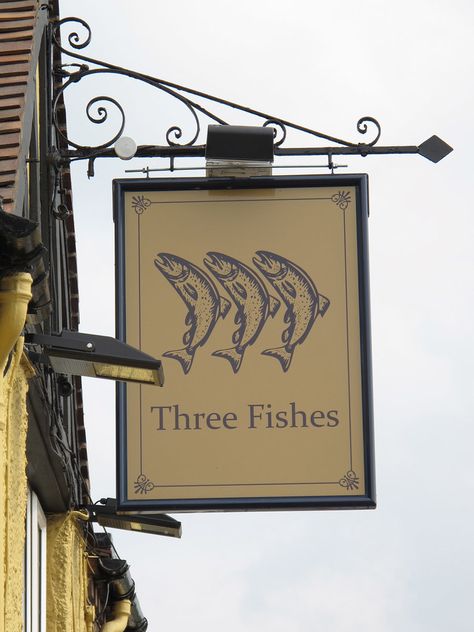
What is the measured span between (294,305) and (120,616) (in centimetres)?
A: 587

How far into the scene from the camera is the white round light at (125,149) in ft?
29.4

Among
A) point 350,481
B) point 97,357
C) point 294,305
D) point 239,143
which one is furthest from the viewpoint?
point 239,143

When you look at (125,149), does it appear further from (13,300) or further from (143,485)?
(13,300)

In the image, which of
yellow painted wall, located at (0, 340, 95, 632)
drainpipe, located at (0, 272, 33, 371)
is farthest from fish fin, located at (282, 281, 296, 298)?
drainpipe, located at (0, 272, 33, 371)

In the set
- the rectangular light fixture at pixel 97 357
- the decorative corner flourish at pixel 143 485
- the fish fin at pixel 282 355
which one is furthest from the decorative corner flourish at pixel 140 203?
the decorative corner flourish at pixel 143 485

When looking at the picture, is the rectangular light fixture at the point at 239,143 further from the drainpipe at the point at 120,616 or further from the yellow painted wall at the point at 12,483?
the drainpipe at the point at 120,616

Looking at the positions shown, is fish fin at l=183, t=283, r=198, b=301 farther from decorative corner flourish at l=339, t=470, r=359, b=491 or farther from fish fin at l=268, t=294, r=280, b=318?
decorative corner flourish at l=339, t=470, r=359, b=491

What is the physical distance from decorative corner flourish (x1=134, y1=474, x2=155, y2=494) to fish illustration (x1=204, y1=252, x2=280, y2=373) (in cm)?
69

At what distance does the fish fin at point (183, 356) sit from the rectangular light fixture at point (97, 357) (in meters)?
0.80

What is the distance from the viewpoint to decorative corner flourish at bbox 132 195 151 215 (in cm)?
903

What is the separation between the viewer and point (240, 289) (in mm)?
8797

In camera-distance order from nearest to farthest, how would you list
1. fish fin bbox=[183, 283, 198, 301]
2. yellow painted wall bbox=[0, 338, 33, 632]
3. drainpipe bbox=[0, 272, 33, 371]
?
drainpipe bbox=[0, 272, 33, 371] < yellow painted wall bbox=[0, 338, 33, 632] < fish fin bbox=[183, 283, 198, 301]

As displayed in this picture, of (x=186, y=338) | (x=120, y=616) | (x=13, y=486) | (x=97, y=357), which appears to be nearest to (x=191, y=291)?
(x=186, y=338)

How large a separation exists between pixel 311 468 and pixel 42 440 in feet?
5.00
